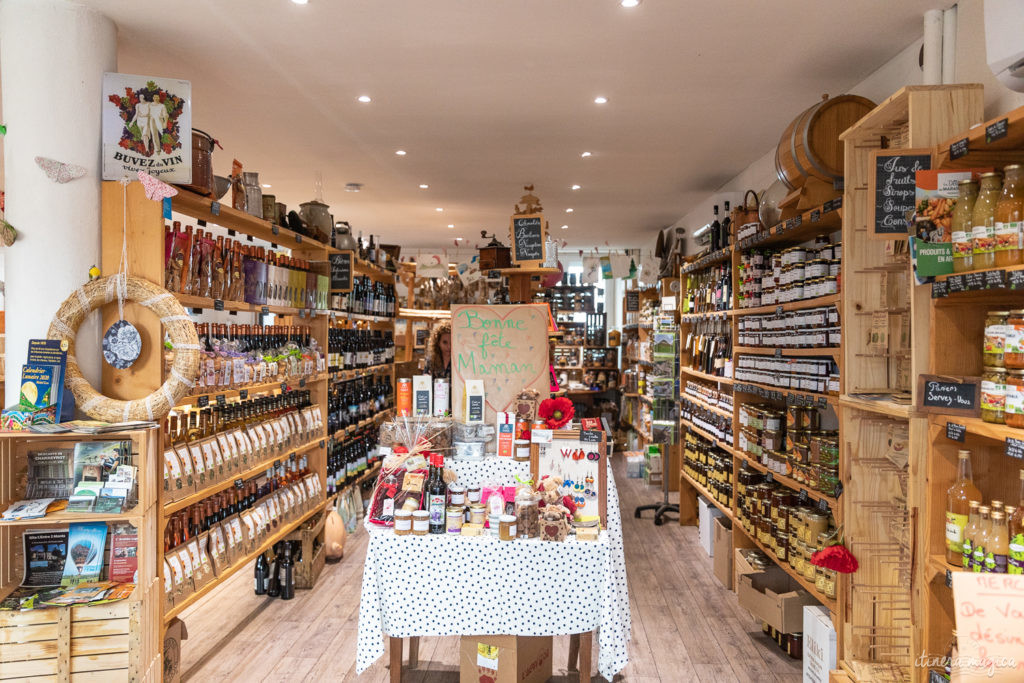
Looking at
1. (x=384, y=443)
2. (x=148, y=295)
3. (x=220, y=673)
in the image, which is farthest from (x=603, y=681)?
(x=148, y=295)

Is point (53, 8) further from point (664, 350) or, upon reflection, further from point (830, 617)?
point (664, 350)

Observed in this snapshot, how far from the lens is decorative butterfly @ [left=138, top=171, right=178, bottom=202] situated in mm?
3064

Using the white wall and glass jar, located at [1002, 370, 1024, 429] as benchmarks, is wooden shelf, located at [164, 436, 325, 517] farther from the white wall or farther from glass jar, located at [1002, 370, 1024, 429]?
the white wall

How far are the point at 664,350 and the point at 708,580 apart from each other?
3399mm

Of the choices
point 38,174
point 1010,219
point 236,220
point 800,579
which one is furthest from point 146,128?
point 800,579

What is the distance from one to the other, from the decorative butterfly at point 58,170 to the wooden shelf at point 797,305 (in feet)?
12.3

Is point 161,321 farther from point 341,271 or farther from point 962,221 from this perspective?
point 962,221

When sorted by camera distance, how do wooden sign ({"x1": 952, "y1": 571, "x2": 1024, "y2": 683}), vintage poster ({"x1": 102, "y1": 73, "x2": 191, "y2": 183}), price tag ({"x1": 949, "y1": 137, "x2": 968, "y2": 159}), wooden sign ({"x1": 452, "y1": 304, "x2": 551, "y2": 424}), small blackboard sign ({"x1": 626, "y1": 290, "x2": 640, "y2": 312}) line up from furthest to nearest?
small blackboard sign ({"x1": 626, "y1": 290, "x2": 640, "y2": 312})
wooden sign ({"x1": 452, "y1": 304, "x2": 551, "y2": 424})
vintage poster ({"x1": 102, "y1": 73, "x2": 191, "y2": 183})
price tag ({"x1": 949, "y1": 137, "x2": 968, "y2": 159})
wooden sign ({"x1": 952, "y1": 571, "x2": 1024, "y2": 683})

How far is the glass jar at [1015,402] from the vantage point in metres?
1.94

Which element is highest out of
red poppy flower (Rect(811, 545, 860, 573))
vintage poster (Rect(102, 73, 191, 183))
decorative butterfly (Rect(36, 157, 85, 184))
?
vintage poster (Rect(102, 73, 191, 183))

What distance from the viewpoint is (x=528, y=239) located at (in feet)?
17.4

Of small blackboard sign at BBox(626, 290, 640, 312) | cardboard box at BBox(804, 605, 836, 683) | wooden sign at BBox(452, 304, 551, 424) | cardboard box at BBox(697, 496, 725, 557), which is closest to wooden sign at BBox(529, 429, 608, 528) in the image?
wooden sign at BBox(452, 304, 551, 424)

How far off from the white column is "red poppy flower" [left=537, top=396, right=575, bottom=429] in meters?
2.19

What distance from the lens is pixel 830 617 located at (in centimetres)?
334
